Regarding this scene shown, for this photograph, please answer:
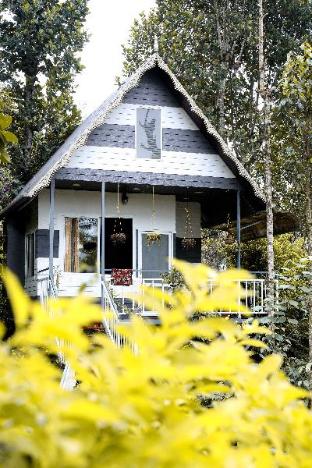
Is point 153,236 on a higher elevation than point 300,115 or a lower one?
lower

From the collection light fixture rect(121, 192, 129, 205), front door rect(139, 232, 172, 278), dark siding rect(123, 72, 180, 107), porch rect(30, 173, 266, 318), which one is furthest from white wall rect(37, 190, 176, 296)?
dark siding rect(123, 72, 180, 107)

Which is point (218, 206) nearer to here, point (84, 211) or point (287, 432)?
point (84, 211)

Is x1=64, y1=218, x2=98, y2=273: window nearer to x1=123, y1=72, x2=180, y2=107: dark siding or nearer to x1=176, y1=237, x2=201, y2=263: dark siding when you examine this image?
x1=176, y1=237, x2=201, y2=263: dark siding

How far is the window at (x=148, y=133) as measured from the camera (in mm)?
13781

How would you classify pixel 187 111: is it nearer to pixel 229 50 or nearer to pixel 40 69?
pixel 40 69

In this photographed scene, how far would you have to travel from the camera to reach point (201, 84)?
22797 mm

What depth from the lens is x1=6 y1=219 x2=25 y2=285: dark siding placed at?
17.1 metres

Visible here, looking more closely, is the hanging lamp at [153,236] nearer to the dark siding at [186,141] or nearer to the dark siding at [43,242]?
the dark siding at [186,141]

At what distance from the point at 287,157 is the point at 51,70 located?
445 inches

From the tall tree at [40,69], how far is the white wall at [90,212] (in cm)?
505

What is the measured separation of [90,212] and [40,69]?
23.2 ft

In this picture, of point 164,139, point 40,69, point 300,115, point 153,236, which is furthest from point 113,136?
point 40,69

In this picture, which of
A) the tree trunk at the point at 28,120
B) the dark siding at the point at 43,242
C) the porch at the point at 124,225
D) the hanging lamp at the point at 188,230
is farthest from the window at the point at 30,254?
the tree trunk at the point at 28,120

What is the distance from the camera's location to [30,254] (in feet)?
53.6
